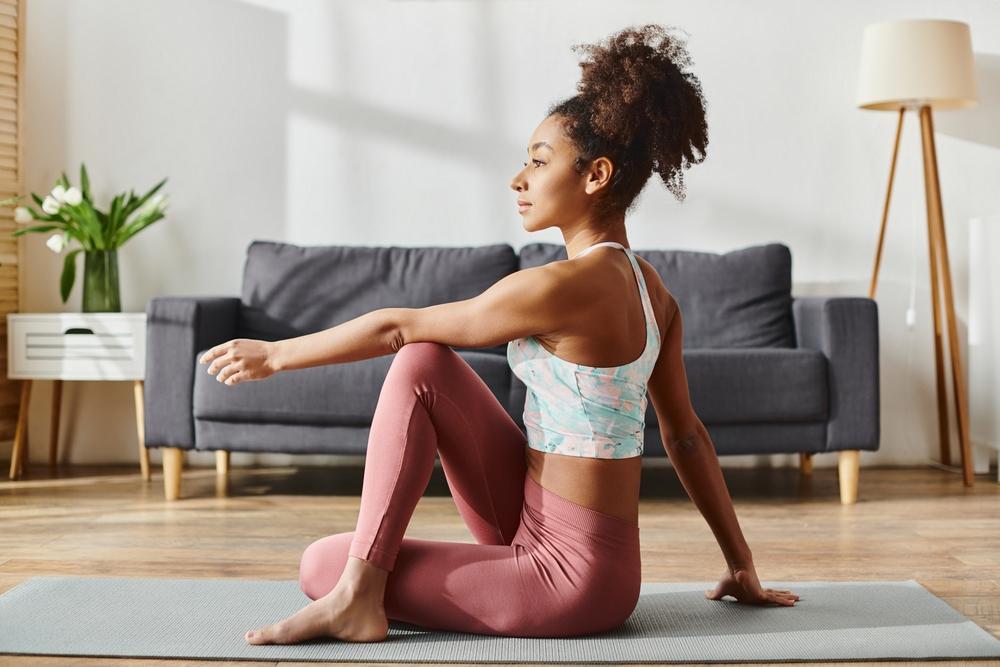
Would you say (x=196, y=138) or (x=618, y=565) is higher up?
(x=196, y=138)

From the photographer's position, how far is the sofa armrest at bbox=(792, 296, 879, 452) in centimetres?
317

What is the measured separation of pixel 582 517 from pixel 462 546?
0.64ft

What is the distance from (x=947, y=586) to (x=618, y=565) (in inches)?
34.6

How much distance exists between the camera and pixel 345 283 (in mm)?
3689

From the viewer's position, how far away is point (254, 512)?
9.97 ft

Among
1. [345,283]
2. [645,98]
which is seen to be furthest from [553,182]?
[345,283]

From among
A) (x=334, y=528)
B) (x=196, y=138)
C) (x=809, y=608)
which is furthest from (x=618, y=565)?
(x=196, y=138)

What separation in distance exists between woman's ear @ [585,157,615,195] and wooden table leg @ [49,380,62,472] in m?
2.83

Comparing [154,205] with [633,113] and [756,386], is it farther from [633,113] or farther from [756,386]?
[633,113]

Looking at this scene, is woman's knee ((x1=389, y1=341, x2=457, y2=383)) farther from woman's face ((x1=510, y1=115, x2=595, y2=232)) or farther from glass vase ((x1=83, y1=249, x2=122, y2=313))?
glass vase ((x1=83, y1=249, x2=122, y2=313))

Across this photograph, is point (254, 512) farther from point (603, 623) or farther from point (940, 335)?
point (940, 335)

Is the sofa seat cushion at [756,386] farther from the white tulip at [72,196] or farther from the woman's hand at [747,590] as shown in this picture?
the white tulip at [72,196]

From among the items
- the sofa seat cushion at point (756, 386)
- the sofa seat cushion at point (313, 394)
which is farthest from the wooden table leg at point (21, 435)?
the sofa seat cushion at point (756, 386)

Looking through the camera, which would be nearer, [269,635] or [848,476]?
[269,635]
